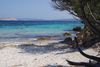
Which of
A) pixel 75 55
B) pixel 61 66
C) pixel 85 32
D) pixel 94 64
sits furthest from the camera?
pixel 85 32

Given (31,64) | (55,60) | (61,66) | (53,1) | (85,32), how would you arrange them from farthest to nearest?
(85,32) → (53,1) → (55,60) → (31,64) → (61,66)

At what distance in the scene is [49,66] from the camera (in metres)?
12.6

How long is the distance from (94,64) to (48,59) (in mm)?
5548

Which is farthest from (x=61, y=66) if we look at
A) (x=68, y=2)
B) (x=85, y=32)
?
(x=85, y=32)

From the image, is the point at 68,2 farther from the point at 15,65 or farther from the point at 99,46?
the point at 15,65

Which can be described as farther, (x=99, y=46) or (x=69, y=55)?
(x=99, y=46)

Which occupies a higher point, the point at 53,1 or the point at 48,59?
the point at 53,1

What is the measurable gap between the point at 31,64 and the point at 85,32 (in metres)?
9.07

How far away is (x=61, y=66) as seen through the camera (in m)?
12.4

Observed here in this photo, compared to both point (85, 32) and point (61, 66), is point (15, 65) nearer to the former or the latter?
point (61, 66)

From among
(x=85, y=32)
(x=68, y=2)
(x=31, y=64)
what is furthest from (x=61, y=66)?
(x=85, y=32)

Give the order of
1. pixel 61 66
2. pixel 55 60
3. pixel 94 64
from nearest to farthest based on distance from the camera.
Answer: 1. pixel 94 64
2. pixel 61 66
3. pixel 55 60

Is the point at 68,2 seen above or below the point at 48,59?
above

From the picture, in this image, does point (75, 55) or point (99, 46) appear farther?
point (99, 46)
